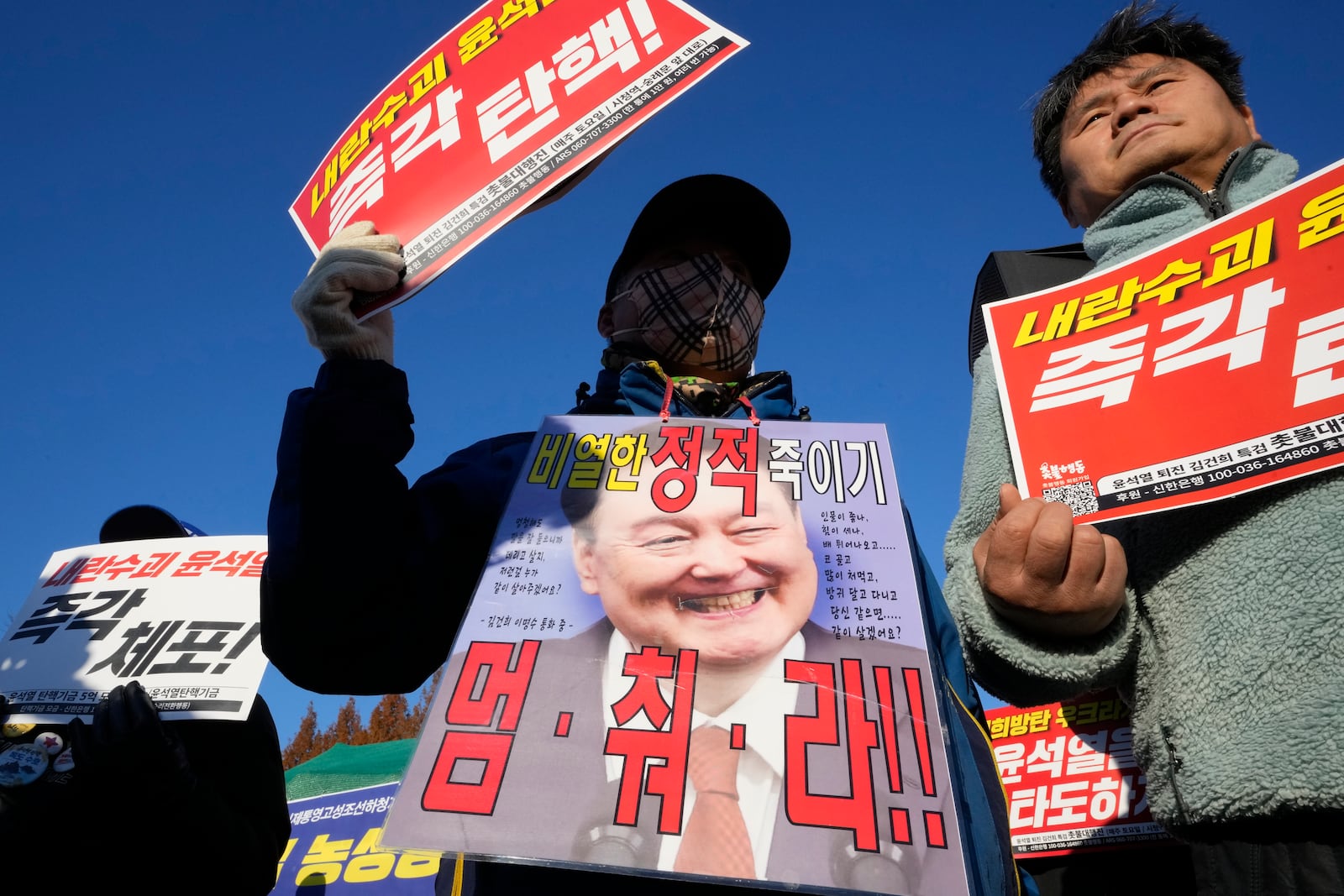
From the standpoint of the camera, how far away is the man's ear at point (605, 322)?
1.96 m

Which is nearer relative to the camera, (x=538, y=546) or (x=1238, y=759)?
(x=1238, y=759)

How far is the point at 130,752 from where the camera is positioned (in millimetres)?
2201

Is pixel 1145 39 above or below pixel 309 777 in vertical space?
above

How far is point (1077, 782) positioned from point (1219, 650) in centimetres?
233

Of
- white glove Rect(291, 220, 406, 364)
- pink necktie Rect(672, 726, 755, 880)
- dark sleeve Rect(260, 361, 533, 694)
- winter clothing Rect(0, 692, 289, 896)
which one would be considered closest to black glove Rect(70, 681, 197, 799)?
winter clothing Rect(0, 692, 289, 896)

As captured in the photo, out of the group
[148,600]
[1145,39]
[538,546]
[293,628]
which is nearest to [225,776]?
[148,600]

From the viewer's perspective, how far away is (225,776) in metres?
2.58

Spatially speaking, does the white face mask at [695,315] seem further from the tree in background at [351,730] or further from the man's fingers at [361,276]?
the tree in background at [351,730]

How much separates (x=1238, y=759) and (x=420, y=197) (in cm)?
147

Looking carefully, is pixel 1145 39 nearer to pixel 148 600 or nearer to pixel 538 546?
pixel 538 546

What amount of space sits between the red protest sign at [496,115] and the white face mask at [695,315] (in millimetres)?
598

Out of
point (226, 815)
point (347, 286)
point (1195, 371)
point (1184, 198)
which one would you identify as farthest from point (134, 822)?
point (1184, 198)

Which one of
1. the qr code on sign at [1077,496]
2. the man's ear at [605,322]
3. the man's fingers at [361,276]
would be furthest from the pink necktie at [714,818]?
the man's ear at [605,322]

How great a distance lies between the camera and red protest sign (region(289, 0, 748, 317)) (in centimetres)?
122
